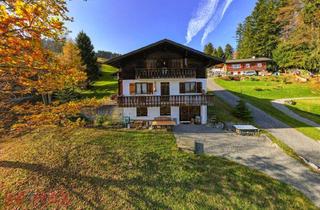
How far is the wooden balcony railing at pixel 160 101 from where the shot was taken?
18.0 metres

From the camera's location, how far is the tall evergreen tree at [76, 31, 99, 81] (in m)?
34.9

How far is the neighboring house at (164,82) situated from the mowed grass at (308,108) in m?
15.1

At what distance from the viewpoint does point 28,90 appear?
7.44 metres

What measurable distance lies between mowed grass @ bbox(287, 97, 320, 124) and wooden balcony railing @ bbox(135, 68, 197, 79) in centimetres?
1678

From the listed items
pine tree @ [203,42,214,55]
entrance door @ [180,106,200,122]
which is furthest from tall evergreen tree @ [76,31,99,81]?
pine tree @ [203,42,214,55]

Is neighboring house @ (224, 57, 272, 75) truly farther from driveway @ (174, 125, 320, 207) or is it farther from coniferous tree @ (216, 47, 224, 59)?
driveway @ (174, 125, 320, 207)

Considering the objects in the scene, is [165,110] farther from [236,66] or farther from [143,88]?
[236,66]

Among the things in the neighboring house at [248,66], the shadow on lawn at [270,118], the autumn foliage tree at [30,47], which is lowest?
the shadow on lawn at [270,118]

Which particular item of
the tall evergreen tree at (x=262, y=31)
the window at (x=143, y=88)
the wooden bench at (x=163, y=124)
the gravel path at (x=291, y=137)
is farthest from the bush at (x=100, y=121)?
the tall evergreen tree at (x=262, y=31)

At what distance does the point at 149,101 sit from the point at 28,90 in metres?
11.5

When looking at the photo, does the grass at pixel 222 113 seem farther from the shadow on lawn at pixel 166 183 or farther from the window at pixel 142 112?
the shadow on lawn at pixel 166 183

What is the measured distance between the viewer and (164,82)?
1883cm

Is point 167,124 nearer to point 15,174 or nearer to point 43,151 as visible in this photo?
point 43,151

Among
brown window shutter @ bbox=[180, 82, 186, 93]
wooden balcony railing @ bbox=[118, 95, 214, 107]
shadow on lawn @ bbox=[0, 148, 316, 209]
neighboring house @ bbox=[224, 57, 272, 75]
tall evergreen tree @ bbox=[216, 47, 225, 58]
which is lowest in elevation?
shadow on lawn @ bbox=[0, 148, 316, 209]
